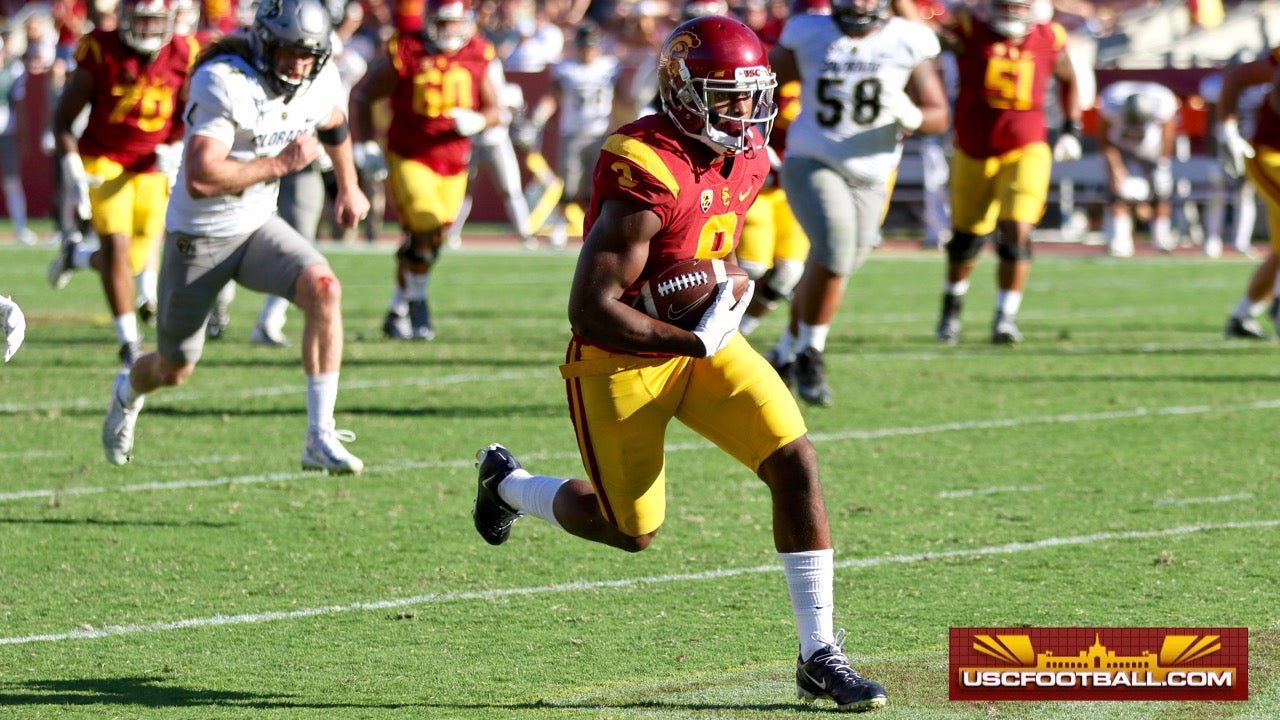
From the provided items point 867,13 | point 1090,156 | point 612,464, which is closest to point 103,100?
point 867,13

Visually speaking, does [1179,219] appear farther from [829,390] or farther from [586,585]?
[586,585]

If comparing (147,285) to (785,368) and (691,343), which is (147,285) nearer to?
(785,368)

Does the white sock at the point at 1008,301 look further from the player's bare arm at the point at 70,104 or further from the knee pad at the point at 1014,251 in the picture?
the player's bare arm at the point at 70,104

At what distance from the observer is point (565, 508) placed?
470 cm

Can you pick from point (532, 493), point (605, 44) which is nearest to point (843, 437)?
point (532, 493)

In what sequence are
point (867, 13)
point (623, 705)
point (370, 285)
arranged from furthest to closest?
point (370, 285), point (867, 13), point (623, 705)

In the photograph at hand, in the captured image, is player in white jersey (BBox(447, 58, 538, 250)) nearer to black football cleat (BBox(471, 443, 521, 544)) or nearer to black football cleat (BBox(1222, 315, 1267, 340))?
black football cleat (BBox(1222, 315, 1267, 340))

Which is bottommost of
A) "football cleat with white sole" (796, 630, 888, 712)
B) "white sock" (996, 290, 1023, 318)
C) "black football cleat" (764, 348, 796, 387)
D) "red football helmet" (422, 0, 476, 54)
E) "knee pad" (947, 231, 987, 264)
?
"white sock" (996, 290, 1023, 318)

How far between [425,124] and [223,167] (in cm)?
462

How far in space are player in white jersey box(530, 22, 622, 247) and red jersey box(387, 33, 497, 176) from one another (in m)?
7.58

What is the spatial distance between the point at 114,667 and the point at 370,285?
10.1 metres

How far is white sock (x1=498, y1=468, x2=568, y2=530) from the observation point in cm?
476

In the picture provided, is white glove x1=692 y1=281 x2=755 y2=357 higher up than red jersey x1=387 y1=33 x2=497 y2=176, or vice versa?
white glove x1=692 y1=281 x2=755 y2=357

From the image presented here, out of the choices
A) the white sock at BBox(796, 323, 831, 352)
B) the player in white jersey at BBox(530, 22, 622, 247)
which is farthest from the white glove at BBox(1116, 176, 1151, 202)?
the white sock at BBox(796, 323, 831, 352)
